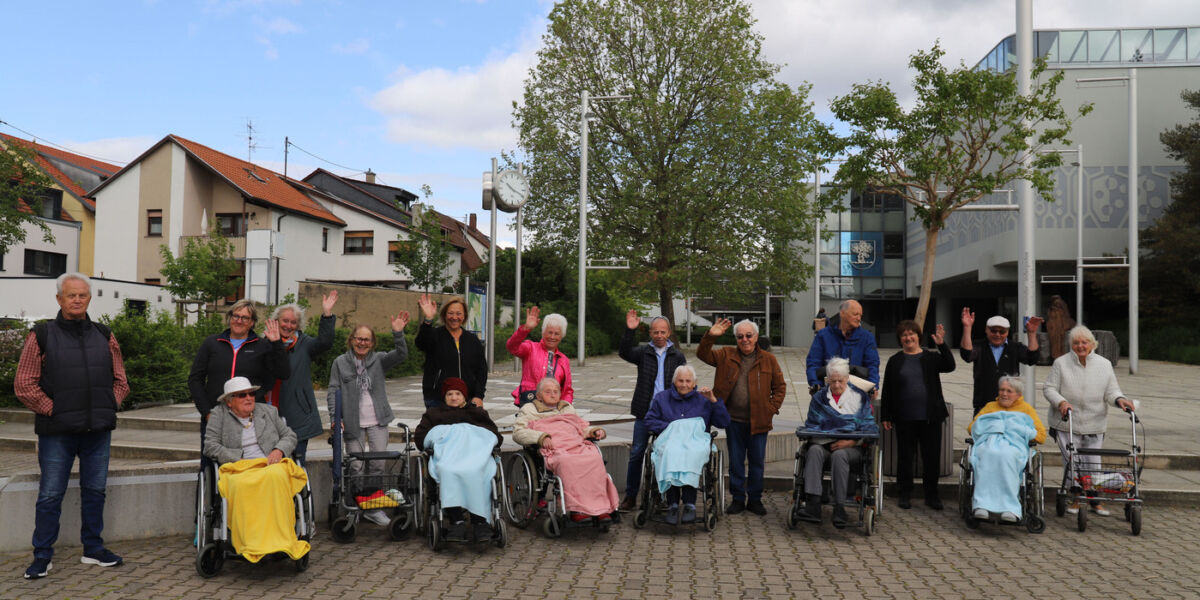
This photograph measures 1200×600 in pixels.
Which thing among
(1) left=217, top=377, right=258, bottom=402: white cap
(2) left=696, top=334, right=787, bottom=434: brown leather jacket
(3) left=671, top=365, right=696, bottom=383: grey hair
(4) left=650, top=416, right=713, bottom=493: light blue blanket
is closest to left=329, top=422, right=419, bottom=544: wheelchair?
(1) left=217, top=377, right=258, bottom=402: white cap

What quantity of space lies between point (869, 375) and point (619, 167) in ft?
74.4

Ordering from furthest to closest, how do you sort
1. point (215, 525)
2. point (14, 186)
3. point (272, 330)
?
1. point (14, 186)
2. point (272, 330)
3. point (215, 525)

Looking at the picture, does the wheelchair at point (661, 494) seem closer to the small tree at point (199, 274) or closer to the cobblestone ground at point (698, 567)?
the cobblestone ground at point (698, 567)

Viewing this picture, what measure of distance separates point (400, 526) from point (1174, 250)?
33.5 m

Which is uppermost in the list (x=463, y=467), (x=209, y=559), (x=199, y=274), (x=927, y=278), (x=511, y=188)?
(x=511, y=188)

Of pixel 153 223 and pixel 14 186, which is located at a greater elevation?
pixel 14 186

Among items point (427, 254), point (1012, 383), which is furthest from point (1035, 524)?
point (427, 254)

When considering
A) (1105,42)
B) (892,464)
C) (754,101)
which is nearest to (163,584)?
(892,464)

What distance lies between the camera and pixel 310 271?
44.5 m

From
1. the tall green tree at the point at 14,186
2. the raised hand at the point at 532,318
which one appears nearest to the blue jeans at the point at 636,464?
the raised hand at the point at 532,318

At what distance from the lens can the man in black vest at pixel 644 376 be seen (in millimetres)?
7625

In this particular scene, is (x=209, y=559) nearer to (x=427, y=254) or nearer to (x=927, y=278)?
(x=927, y=278)

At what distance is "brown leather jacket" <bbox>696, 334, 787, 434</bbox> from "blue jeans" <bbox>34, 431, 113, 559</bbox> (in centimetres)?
446

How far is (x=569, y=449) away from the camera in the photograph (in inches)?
272
